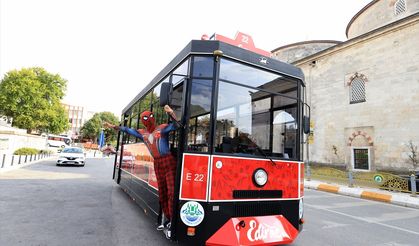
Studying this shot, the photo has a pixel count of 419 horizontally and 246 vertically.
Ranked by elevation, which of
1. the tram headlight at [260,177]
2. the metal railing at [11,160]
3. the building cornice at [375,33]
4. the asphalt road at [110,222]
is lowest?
the asphalt road at [110,222]

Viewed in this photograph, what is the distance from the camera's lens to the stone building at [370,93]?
15.8 metres

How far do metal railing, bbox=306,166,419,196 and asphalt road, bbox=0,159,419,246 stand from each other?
4.10 meters

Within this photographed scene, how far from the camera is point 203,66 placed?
3732mm

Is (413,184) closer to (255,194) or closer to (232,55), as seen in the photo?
(255,194)

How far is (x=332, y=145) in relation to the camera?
20.2 m

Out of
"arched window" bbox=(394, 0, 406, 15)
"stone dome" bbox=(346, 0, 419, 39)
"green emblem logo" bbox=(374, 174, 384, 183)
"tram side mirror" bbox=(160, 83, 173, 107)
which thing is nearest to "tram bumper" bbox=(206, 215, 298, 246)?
"tram side mirror" bbox=(160, 83, 173, 107)

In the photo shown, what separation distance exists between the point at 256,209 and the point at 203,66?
224 cm

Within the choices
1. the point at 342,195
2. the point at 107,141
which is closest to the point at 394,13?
the point at 342,195

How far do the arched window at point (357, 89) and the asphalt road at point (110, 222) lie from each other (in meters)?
11.8

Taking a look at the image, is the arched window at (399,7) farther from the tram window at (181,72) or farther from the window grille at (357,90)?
the tram window at (181,72)

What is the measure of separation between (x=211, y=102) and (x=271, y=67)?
1276 millimetres

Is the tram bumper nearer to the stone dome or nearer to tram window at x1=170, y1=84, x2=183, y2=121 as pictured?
tram window at x1=170, y1=84, x2=183, y2=121

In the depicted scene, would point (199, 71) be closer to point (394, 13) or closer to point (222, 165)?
point (222, 165)


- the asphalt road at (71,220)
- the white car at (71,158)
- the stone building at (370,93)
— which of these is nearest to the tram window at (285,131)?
the asphalt road at (71,220)
